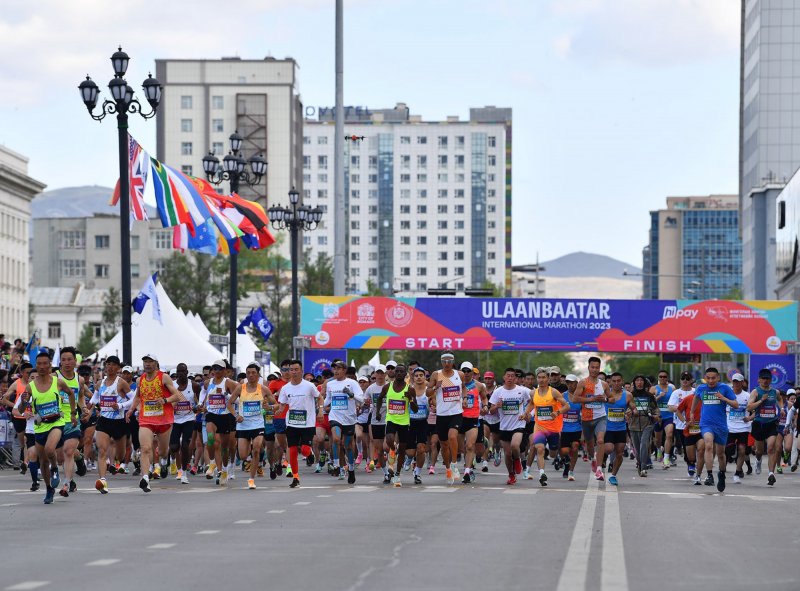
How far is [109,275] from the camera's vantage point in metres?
160

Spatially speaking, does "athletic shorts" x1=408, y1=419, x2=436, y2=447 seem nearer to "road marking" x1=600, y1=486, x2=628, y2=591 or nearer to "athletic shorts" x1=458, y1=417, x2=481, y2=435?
"athletic shorts" x1=458, y1=417, x2=481, y2=435

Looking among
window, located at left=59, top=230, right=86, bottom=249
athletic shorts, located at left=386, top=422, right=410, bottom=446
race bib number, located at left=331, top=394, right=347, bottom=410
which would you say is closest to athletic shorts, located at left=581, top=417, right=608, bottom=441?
athletic shorts, located at left=386, top=422, right=410, bottom=446

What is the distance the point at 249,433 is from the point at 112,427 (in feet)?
7.15

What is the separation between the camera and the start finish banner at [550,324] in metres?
47.9

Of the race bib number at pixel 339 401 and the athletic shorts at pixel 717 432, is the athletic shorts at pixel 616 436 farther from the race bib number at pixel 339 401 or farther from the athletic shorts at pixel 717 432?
the race bib number at pixel 339 401

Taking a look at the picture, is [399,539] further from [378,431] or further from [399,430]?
[378,431]

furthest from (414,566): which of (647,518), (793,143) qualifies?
(793,143)

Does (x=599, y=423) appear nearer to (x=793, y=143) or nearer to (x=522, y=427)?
(x=522, y=427)

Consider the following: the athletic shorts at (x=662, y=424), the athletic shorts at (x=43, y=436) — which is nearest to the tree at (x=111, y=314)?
the athletic shorts at (x=662, y=424)

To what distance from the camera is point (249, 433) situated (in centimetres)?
2402

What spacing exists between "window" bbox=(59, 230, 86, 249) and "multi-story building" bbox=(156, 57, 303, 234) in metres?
11.2

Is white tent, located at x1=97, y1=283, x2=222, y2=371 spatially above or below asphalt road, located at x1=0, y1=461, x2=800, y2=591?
above

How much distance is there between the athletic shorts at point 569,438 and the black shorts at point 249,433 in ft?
19.0

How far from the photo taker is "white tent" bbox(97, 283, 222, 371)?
43.4m
